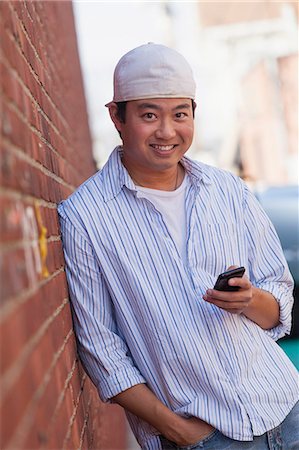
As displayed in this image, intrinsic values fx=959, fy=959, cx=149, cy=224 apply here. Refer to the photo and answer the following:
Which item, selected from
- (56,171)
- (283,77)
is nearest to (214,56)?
(283,77)

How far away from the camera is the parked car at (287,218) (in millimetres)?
6000

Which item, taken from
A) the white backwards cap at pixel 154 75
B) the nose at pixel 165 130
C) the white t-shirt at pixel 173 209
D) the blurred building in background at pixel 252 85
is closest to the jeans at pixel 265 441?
the white t-shirt at pixel 173 209

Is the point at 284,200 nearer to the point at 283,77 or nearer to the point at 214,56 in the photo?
the point at 283,77

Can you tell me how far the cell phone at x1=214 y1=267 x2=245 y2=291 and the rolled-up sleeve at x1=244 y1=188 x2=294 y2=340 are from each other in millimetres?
353

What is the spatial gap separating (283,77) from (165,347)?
73.3 feet

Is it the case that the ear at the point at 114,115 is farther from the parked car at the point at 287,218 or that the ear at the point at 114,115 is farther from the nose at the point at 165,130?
the parked car at the point at 287,218

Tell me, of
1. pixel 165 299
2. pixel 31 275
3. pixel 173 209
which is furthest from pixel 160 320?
pixel 31 275

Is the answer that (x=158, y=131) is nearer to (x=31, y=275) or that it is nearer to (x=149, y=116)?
(x=149, y=116)

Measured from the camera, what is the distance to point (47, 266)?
7.38 ft

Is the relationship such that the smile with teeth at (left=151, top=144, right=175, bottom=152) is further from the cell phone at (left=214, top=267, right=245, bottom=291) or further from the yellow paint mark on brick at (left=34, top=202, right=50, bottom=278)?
the yellow paint mark on brick at (left=34, top=202, right=50, bottom=278)

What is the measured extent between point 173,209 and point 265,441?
74cm

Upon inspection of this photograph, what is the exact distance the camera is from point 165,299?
2785 mm

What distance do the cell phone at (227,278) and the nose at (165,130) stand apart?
46cm

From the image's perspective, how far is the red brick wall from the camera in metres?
1.54
